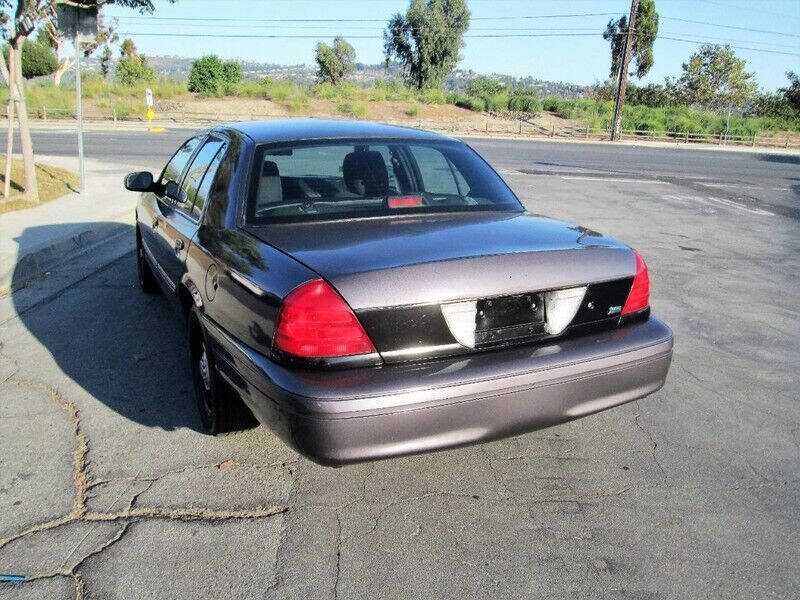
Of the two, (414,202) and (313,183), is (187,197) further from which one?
(414,202)

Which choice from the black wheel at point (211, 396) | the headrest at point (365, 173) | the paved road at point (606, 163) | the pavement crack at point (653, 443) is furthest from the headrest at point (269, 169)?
the paved road at point (606, 163)

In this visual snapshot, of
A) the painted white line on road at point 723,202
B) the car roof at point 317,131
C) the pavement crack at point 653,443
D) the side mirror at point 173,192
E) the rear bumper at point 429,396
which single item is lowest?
the pavement crack at point 653,443

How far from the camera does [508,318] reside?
2934 millimetres

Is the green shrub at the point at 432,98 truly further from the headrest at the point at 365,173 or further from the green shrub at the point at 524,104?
the headrest at the point at 365,173

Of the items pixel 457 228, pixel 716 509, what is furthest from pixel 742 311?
pixel 457 228

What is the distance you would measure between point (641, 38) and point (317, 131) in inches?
2718

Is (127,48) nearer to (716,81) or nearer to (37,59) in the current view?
(37,59)

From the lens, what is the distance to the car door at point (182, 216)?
160 inches

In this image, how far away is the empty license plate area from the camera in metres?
2.89

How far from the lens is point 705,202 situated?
14.6 meters

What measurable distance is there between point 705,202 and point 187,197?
1259 cm

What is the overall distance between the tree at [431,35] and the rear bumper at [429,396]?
2815 inches

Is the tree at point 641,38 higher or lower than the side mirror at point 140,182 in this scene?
higher

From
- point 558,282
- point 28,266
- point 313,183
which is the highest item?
point 313,183
